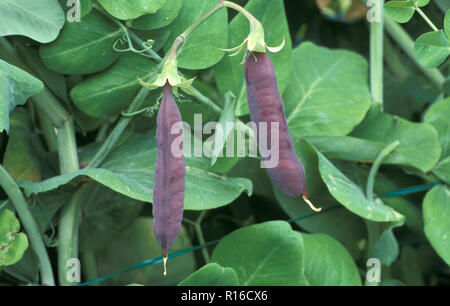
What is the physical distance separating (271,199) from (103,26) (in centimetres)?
36

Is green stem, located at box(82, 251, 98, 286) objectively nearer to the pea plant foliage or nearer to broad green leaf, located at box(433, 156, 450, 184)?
the pea plant foliage

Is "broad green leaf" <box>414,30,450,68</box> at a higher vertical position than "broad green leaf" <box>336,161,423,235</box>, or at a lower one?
higher

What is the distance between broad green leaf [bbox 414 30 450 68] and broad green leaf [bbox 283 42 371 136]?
0.18 m

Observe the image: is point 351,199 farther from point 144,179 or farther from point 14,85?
point 14,85

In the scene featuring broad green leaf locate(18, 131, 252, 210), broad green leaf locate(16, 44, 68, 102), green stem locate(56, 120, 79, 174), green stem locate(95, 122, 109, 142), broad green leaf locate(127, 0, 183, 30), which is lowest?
broad green leaf locate(18, 131, 252, 210)

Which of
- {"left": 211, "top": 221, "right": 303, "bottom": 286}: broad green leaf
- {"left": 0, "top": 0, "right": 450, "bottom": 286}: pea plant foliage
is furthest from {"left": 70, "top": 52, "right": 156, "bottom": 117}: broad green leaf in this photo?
{"left": 211, "top": 221, "right": 303, "bottom": 286}: broad green leaf

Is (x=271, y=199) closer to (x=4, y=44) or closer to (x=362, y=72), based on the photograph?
(x=362, y=72)

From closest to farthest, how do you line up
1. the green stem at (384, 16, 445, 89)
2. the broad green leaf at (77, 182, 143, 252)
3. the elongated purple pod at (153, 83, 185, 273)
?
the elongated purple pod at (153, 83, 185, 273), the broad green leaf at (77, 182, 143, 252), the green stem at (384, 16, 445, 89)

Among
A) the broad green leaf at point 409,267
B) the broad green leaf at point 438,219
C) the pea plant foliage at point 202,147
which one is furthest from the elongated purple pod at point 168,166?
the broad green leaf at point 409,267

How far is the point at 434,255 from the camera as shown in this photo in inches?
35.9

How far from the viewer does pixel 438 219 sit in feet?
2.32

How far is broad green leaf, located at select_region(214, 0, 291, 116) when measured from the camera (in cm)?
68

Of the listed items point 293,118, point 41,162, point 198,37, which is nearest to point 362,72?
point 293,118

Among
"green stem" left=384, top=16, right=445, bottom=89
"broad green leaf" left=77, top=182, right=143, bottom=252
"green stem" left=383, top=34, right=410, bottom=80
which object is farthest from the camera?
"green stem" left=383, top=34, right=410, bottom=80
